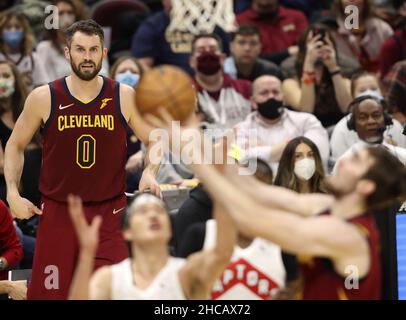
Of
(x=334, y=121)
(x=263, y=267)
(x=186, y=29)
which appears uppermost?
(x=186, y=29)

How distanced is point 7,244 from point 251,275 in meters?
1.91

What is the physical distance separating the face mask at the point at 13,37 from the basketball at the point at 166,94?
473 centimetres

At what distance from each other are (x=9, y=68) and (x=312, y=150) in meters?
2.65

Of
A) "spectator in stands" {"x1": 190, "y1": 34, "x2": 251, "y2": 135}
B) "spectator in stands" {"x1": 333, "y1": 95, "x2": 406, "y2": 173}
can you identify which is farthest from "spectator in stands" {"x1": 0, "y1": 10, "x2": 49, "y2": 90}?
"spectator in stands" {"x1": 333, "y1": 95, "x2": 406, "y2": 173}

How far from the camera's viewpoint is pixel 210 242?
595cm

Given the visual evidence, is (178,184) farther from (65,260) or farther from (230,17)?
→ (230,17)

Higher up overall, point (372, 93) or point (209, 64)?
point (209, 64)

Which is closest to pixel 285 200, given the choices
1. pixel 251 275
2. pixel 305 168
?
pixel 251 275

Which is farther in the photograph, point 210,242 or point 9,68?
point 9,68

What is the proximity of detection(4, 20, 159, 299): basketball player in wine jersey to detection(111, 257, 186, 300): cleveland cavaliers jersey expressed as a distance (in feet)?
5.07

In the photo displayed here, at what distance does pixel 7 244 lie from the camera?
7164 mm

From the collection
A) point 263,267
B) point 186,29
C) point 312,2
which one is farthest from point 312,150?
point 312,2

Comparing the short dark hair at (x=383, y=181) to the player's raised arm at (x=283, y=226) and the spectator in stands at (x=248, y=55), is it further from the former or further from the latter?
the spectator in stands at (x=248, y=55)

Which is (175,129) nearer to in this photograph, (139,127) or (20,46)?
(139,127)
